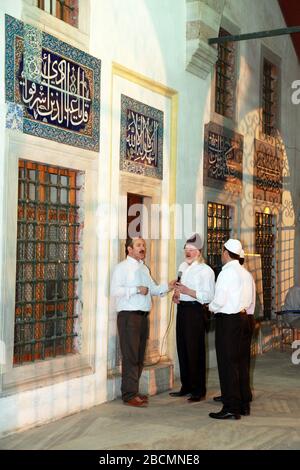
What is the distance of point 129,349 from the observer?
632cm

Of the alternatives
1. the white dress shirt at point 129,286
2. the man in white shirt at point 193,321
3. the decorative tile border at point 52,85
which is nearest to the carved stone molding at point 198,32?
the decorative tile border at point 52,85

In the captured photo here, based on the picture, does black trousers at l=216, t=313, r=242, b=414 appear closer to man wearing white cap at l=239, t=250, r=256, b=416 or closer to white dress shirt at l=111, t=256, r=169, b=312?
man wearing white cap at l=239, t=250, r=256, b=416

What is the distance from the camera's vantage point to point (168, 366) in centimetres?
723

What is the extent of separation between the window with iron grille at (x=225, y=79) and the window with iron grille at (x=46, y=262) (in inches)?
161

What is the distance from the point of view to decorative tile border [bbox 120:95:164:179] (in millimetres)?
6867

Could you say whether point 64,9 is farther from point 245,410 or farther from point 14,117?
point 245,410

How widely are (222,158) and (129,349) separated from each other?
3.86 meters

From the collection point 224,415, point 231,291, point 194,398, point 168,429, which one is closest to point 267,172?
point 194,398

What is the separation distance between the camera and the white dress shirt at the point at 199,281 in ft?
21.8

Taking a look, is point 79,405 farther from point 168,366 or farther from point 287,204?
point 287,204

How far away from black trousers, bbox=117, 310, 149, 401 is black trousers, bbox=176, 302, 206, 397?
585 mm

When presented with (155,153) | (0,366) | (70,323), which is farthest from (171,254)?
(0,366)

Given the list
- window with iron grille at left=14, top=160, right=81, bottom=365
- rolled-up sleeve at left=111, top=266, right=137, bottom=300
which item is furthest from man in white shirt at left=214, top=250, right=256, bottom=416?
window with iron grille at left=14, top=160, right=81, bottom=365

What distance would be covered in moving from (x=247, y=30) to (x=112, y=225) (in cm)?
518
